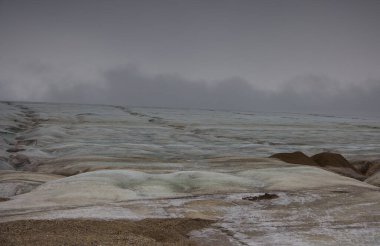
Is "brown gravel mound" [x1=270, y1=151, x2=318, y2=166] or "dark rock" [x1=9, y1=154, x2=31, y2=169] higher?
"brown gravel mound" [x1=270, y1=151, x2=318, y2=166]

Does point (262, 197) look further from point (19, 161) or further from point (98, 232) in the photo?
point (19, 161)

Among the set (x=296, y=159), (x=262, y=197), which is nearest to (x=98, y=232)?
(x=262, y=197)

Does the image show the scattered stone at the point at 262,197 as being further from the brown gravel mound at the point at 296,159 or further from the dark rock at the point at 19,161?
the dark rock at the point at 19,161

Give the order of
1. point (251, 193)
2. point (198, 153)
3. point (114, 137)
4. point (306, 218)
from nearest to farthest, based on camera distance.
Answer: point (306, 218), point (251, 193), point (198, 153), point (114, 137)

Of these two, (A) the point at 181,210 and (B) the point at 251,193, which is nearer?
(A) the point at 181,210

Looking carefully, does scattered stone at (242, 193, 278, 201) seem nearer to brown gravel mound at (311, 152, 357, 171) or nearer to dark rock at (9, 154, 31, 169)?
brown gravel mound at (311, 152, 357, 171)

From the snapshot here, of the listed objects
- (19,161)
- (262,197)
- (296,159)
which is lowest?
(19,161)

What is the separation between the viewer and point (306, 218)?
8109 millimetres

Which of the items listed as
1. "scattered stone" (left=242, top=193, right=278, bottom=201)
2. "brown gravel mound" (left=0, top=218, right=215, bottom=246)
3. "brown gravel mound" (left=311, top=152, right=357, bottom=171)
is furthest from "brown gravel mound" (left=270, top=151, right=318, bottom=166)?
"brown gravel mound" (left=0, top=218, right=215, bottom=246)

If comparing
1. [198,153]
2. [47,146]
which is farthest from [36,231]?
[47,146]

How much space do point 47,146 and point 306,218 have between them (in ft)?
61.9

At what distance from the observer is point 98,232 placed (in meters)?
6.44

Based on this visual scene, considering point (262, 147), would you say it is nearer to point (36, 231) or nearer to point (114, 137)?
point (114, 137)

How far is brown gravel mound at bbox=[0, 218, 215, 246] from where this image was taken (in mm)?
5883
